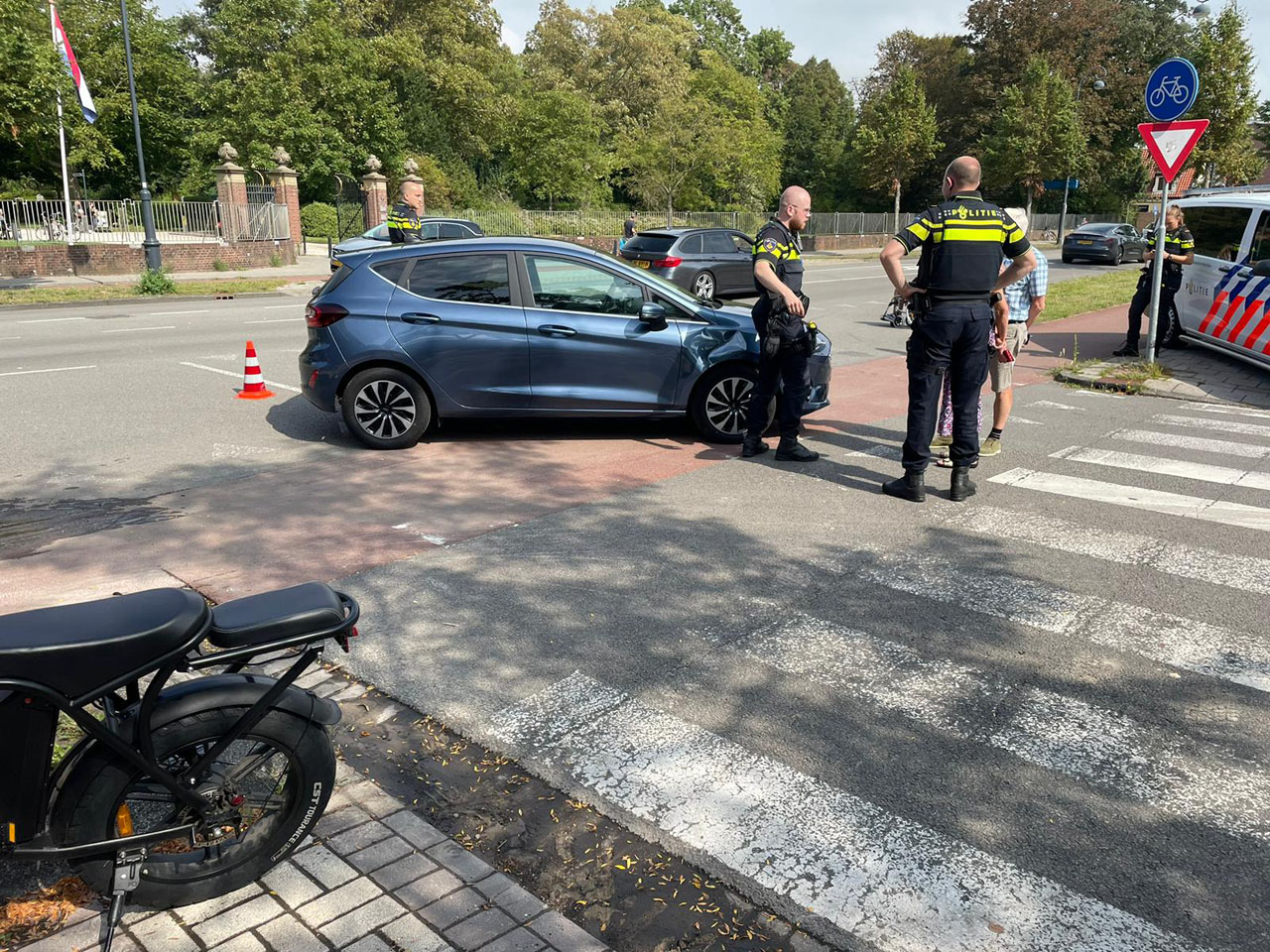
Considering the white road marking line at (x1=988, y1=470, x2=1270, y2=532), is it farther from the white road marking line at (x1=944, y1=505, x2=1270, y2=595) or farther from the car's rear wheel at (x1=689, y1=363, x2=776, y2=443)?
the car's rear wheel at (x1=689, y1=363, x2=776, y2=443)

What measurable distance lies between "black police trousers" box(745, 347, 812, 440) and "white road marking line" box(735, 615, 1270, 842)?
325 centimetres

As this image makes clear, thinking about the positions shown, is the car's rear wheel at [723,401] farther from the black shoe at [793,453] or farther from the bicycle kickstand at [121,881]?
the bicycle kickstand at [121,881]

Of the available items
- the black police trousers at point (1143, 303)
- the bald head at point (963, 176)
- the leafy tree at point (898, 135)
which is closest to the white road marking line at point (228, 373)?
the bald head at point (963, 176)

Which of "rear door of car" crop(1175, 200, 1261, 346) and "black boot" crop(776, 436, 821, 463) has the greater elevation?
"rear door of car" crop(1175, 200, 1261, 346)

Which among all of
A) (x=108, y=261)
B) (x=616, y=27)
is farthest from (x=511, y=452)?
(x=616, y=27)

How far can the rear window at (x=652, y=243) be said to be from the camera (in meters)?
20.1

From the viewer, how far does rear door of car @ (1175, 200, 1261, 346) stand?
11.7m

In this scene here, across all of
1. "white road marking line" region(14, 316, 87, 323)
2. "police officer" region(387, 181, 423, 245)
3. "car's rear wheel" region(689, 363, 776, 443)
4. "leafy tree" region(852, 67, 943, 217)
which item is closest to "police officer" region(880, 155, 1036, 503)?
"car's rear wheel" region(689, 363, 776, 443)

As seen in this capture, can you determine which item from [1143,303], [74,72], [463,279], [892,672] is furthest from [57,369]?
[74,72]

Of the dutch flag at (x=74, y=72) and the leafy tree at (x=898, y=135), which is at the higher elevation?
the leafy tree at (x=898, y=135)

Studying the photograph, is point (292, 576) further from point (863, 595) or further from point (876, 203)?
point (876, 203)

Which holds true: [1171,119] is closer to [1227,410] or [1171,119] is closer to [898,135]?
[1227,410]

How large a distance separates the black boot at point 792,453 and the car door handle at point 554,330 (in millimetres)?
1937

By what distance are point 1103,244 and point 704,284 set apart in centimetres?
2182
